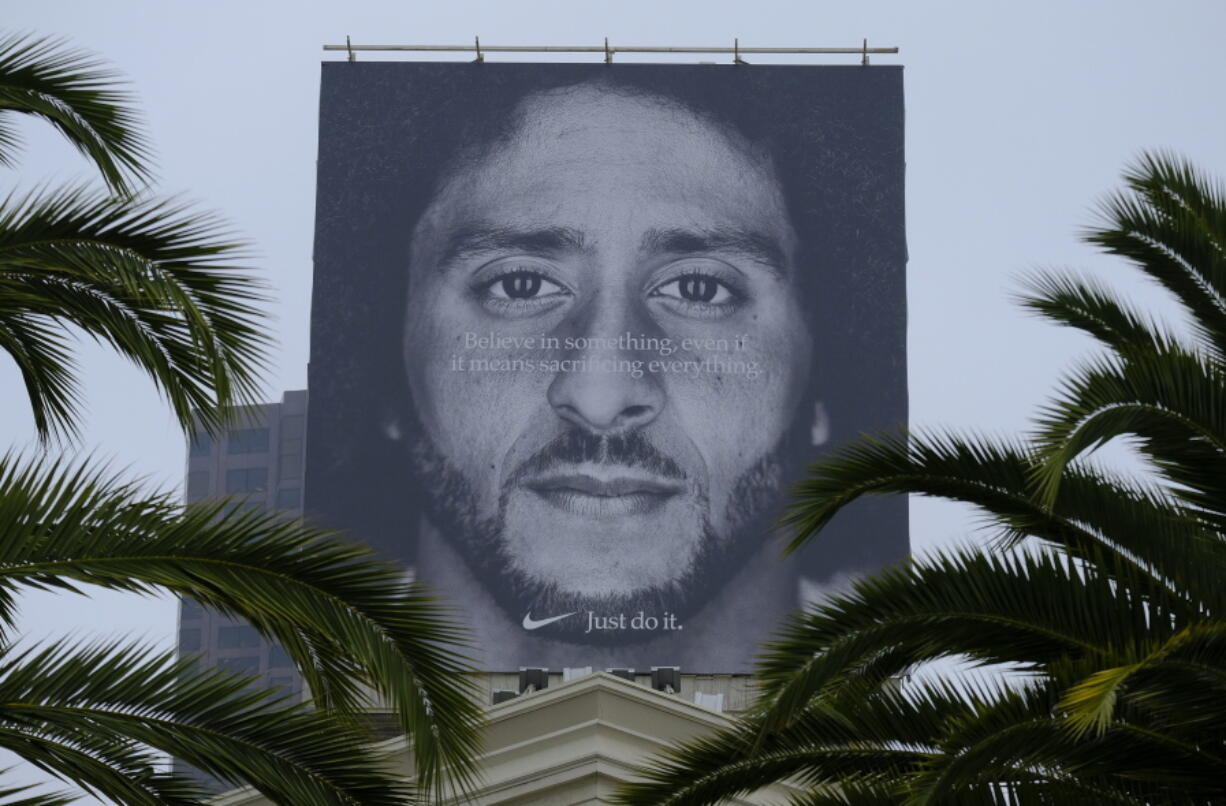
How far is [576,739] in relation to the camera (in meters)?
24.5

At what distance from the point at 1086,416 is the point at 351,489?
1440 inches

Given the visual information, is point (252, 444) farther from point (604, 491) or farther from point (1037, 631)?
point (1037, 631)

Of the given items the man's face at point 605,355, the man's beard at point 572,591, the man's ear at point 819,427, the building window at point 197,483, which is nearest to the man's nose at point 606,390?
the man's face at point 605,355

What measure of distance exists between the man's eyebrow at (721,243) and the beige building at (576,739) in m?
26.1

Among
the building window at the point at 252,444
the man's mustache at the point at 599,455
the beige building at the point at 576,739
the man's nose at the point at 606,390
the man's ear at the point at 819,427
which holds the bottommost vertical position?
the beige building at the point at 576,739

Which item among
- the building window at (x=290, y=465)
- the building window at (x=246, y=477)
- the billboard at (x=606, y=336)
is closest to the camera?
the billboard at (x=606, y=336)

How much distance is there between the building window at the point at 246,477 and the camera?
130 meters

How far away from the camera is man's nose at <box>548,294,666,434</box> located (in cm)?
5006

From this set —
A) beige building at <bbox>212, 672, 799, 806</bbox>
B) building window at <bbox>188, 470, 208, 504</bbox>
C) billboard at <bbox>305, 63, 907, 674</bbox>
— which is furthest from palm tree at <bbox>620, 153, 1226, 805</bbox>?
building window at <bbox>188, 470, 208, 504</bbox>

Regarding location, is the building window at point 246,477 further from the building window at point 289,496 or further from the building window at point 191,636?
the building window at point 191,636

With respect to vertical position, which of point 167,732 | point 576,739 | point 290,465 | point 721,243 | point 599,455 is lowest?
point 167,732

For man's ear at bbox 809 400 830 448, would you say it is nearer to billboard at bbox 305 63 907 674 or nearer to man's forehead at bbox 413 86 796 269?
billboard at bbox 305 63 907 674

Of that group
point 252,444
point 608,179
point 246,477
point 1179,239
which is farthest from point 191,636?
point 1179,239

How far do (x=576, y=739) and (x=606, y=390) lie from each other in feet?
85.4
